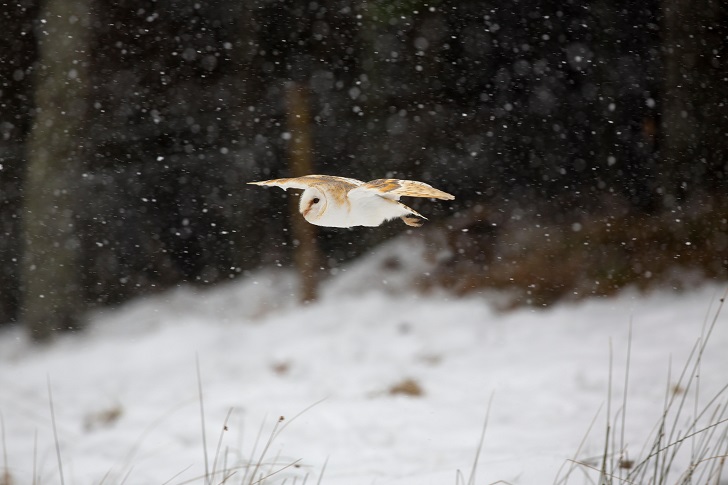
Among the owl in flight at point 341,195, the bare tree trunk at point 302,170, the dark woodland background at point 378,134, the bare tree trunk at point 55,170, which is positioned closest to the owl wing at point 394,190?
the owl in flight at point 341,195

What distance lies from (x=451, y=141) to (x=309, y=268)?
1.02 m

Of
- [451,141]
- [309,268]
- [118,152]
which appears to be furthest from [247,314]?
[451,141]

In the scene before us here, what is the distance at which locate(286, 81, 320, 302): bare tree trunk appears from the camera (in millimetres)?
3580

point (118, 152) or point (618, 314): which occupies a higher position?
point (118, 152)

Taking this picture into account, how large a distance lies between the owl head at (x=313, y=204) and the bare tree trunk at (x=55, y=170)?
124 inches

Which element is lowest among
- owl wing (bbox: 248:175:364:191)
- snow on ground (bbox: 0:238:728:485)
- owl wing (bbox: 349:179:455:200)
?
snow on ground (bbox: 0:238:728:485)

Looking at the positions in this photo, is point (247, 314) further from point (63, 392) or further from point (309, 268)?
point (63, 392)

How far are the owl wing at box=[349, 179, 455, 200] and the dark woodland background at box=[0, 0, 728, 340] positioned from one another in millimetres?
2823

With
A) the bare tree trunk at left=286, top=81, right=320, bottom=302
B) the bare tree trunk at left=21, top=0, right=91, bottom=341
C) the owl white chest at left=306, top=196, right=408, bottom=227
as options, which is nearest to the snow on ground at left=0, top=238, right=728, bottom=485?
the bare tree trunk at left=286, top=81, right=320, bottom=302

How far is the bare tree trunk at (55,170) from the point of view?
354 cm

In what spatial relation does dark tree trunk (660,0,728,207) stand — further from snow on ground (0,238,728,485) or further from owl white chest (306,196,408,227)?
owl white chest (306,196,408,227)

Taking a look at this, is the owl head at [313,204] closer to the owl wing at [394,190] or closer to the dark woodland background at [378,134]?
the owl wing at [394,190]

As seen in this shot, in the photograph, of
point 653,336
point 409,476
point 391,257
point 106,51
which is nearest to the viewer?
point 409,476

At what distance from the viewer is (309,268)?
388 centimetres
